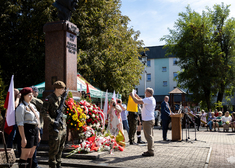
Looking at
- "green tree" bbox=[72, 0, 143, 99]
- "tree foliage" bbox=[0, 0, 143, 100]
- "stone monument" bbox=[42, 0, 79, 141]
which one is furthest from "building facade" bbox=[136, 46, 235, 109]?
"stone monument" bbox=[42, 0, 79, 141]

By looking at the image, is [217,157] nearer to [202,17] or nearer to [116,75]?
[116,75]

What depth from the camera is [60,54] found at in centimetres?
843

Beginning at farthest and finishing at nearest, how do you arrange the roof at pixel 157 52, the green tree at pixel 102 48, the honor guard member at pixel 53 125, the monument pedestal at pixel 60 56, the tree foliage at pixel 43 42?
the roof at pixel 157 52
the green tree at pixel 102 48
the tree foliage at pixel 43 42
the monument pedestal at pixel 60 56
the honor guard member at pixel 53 125

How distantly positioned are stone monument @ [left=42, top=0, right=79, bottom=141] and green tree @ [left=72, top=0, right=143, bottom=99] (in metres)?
9.11

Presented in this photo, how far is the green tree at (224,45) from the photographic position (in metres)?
28.1

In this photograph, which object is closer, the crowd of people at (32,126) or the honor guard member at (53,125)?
the crowd of people at (32,126)

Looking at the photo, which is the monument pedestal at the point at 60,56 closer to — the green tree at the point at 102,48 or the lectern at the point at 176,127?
the lectern at the point at 176,127

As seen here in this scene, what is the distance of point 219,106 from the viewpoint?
90.8 ft

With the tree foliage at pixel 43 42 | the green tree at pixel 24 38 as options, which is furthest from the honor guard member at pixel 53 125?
the green tree at pixel 24 38

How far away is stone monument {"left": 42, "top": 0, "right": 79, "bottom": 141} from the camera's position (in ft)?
27.4

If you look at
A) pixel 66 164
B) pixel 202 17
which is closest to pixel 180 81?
pixel 202 17

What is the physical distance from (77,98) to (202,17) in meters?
25.7

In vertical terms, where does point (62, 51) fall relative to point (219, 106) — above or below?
above

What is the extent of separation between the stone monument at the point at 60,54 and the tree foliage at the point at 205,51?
2139 cm
